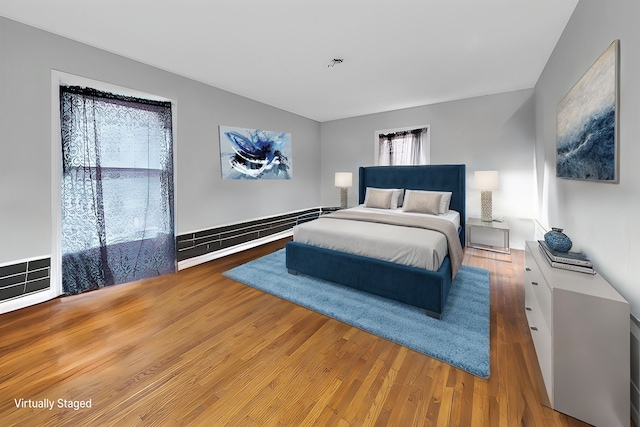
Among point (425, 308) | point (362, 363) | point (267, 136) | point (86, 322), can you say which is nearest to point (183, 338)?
point (86, 322)

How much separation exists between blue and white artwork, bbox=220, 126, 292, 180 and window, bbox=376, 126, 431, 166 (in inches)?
74.0

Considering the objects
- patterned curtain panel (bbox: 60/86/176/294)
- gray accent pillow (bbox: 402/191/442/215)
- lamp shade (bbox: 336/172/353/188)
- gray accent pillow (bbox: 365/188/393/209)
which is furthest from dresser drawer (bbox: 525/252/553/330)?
patterned curtain panel (bbox: 60/86/176/294)

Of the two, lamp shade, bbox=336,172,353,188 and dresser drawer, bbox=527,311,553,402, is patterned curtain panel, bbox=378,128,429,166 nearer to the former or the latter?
lamp shade, bbox=336,172,353,188

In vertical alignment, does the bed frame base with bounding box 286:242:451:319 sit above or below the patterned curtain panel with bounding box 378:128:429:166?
below

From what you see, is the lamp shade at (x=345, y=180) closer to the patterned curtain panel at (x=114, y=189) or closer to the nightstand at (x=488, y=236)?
the nightstand at (x=488, y=236)

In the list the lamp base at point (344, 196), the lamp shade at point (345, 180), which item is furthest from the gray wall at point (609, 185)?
the lamp base at point (344, 196)

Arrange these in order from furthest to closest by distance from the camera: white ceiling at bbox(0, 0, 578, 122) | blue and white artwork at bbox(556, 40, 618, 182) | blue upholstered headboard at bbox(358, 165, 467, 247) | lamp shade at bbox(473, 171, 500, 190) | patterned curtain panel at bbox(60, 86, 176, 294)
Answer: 1. blue upholstered headboard at bbox(358, 165, 467, 247)
2. lamp shade at bbox(473, 171, 500, 190)
3. patterned curtain panel at bbox(60, 86, 176, 294)
4. white ceiling at bbox(0, 0, 578, 122)
5. blue and white artwork at bbox(556, 40, 618, 182)

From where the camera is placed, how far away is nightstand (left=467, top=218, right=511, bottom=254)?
375cm

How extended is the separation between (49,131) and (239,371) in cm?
276

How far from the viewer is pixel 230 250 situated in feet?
13.0

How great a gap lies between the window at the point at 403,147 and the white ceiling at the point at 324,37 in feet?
3.58

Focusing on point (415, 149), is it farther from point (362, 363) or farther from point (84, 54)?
point (84, 54)

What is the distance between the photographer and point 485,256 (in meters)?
3.70

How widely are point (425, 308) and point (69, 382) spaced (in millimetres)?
2507
